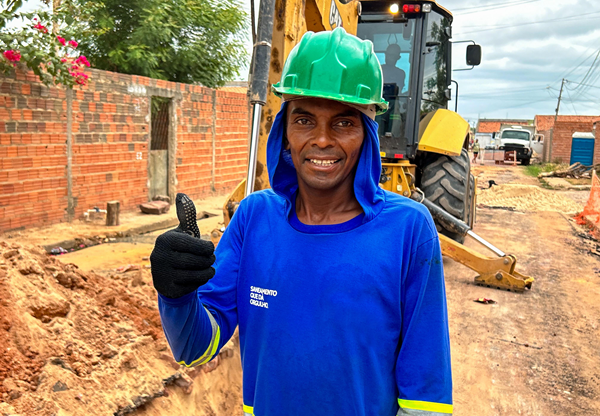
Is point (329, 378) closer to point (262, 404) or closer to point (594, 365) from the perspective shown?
point (262, 404)

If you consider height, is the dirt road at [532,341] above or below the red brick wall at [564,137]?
below

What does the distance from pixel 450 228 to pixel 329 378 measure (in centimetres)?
526

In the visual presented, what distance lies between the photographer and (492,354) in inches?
186

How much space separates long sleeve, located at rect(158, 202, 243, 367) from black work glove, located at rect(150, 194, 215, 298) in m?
0.06

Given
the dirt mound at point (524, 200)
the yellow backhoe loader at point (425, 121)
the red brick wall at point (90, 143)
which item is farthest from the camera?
the dirt mound at point (524, 200)

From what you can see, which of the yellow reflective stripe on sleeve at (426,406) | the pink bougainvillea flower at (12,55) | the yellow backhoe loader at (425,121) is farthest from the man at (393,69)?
the yellow reflective stripe on sleeve at (426,406)

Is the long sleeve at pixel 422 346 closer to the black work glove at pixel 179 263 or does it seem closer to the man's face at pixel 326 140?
the man's face at pixel 326 140

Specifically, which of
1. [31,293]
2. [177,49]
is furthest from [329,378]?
[177,49]

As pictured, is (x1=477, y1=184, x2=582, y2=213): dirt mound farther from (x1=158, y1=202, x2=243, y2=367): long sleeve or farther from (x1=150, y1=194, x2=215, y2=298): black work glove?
(x1=150, y1=194, x2=215, y2=298): black work glove

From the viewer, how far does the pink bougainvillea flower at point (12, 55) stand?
24.4 ft

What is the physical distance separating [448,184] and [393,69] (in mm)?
1752

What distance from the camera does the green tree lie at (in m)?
12.9

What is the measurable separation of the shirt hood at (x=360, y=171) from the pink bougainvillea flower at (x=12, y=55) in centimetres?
717

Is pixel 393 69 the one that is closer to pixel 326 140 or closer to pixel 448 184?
pixel 448 184
